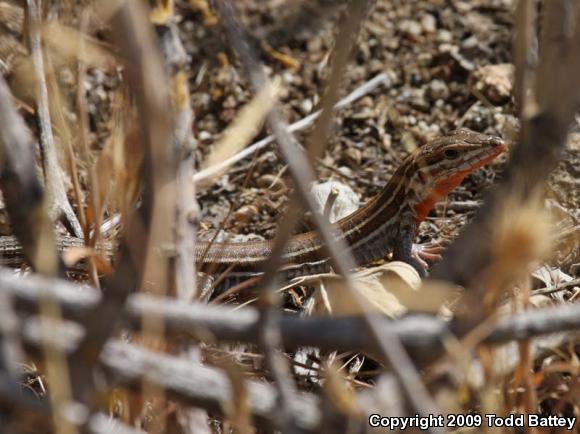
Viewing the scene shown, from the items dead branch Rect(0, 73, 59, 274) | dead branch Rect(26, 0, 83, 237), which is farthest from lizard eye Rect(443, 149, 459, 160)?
dead branch Rect(0, 73, 59, 274)

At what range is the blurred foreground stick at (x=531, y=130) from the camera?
8.25 ft

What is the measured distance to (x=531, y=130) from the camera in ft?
8.54

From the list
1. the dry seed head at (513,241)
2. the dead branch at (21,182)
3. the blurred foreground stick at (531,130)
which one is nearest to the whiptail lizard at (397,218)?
the dead branch at (21,182)

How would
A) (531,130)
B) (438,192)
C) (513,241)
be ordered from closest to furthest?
(513,241), (531,130), (438,192)

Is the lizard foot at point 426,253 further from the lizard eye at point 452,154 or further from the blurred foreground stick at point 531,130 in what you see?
the blurred foreground stick at point 531,130

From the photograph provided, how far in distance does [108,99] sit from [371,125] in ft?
6.15

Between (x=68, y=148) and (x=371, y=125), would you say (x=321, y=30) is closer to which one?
→ (x=371, y=125)

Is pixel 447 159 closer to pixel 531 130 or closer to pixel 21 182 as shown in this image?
pixel 531 130

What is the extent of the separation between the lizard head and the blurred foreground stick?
244cm

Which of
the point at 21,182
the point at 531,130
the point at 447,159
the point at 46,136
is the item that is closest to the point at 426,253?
the point at 447,159

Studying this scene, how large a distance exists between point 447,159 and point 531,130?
102 inches

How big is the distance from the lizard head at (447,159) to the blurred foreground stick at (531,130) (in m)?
2.44

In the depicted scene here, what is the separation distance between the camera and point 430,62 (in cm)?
651

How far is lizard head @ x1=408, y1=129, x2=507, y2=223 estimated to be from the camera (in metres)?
5.10
